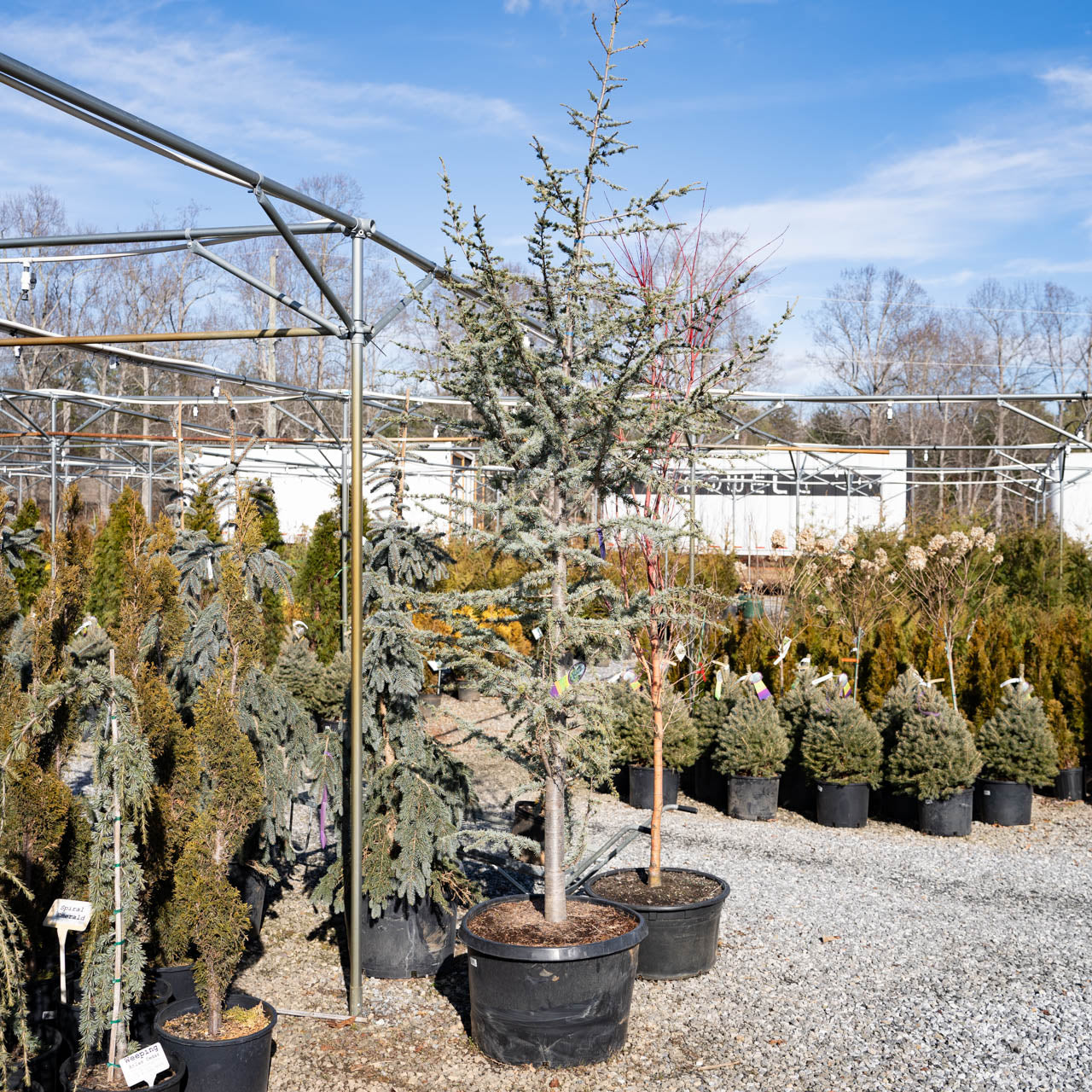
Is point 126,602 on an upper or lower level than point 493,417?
lower

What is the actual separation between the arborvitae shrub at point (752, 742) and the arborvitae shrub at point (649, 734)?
0.20m

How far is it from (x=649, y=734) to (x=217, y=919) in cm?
444

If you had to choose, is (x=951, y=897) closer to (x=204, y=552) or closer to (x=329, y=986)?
(x=329, y=986)

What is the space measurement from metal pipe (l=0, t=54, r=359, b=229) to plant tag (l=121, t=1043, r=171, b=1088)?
2496mm

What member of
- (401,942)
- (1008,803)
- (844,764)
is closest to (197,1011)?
(401,942)

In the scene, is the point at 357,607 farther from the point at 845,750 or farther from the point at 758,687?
the point at 845,750

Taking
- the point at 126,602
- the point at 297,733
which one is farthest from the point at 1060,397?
the point at 126,602

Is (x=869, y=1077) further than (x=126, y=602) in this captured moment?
No

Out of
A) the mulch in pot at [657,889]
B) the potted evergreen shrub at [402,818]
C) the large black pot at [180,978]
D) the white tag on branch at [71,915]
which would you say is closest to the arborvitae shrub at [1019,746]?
the mulch in pot at [657,889]

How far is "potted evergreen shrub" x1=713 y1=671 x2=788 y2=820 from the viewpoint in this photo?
22.5 feet

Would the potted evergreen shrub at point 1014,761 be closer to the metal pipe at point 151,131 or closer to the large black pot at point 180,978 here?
the large black pot at point 180,978

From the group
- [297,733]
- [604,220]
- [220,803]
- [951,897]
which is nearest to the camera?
[220,803]

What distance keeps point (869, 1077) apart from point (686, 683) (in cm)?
532

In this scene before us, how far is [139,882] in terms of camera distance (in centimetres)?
287
